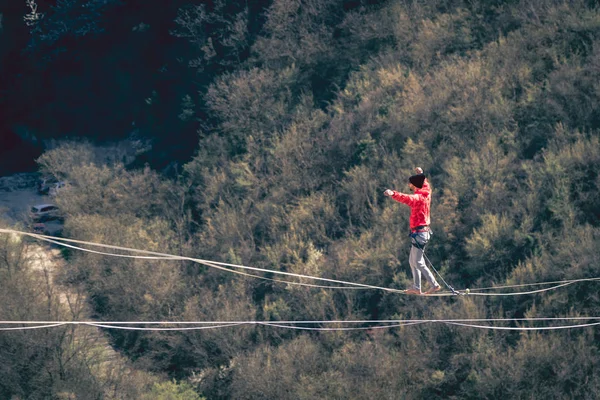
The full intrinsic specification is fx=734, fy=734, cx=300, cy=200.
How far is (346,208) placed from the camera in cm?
3581

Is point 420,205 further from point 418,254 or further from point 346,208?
point 346,208

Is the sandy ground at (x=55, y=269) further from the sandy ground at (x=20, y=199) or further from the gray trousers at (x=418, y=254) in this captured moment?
the gray trousers at (x=418, y=254)

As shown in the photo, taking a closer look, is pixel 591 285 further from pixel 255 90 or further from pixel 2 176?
pixel 2 176

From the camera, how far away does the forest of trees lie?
27.7 metres

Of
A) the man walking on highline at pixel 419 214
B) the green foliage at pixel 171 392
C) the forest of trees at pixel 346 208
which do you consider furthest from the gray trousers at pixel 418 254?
the green foliage at pixel 171 392

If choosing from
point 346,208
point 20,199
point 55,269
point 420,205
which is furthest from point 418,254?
point 20,199

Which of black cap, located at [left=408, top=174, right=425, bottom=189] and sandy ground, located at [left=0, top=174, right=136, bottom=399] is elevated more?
black cap, located at [left=408, top=174, right=425, bottom=189]

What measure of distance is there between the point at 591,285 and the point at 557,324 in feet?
6.02

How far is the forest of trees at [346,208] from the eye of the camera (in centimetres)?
2772

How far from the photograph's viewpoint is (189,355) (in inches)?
1325

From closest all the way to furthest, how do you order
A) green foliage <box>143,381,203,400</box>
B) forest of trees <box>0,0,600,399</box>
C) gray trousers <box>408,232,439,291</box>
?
1. gray trousers <box>408,232,439,291</box>
2. forest of trees <box>0,0,600,399</box>
3. green foliage <box>143,381,203,400</box>

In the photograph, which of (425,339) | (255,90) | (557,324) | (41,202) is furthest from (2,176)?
(557,324)

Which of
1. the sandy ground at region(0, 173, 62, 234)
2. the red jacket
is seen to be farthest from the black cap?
the sandy ground at region(0, 173, 62, 234)

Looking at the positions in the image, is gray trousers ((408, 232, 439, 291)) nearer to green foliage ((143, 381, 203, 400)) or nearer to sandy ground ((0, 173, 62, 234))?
green foliage ((143, 381, 203, 400))
